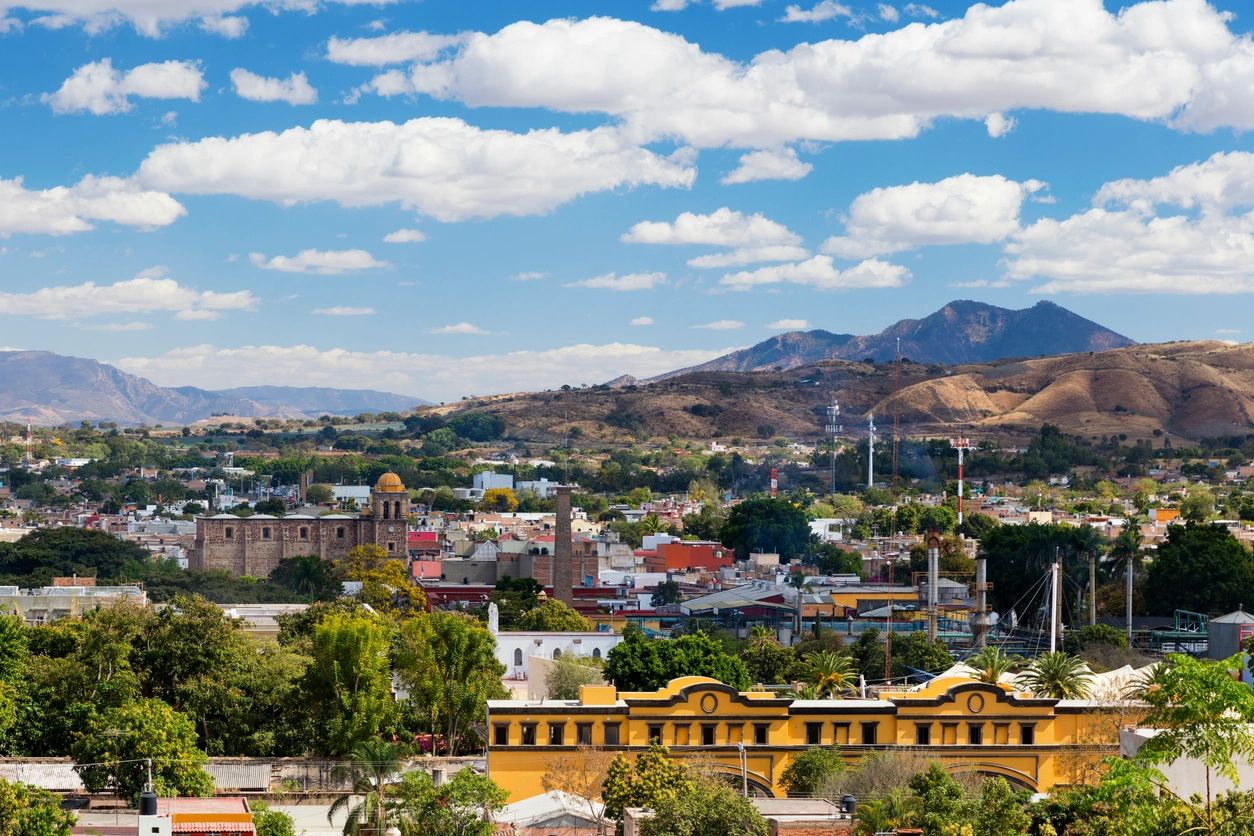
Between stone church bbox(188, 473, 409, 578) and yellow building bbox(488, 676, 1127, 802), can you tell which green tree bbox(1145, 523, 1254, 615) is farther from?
stone church bbox(188, 473, 409, 578)

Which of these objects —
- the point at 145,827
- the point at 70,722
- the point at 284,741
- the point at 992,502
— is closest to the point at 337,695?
the point at 284,741

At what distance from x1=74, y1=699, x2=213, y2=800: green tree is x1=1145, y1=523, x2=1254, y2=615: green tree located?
2144 inches

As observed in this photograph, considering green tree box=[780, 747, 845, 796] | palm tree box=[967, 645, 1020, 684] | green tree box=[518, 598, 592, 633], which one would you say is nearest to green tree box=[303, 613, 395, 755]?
green tree box=[780, 747, 845, 796]

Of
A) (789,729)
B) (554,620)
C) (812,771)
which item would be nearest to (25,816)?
(812,771)

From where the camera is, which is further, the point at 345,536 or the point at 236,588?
the point at 345,536

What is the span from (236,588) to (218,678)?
5260 cm

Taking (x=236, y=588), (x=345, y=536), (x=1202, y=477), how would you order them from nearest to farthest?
(x=236, y=588), (x=345, y=536), (x=1202, y=477)

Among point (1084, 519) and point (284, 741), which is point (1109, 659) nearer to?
point (284, 741)

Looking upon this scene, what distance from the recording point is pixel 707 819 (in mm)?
31781

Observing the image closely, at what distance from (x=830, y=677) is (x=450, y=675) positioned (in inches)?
341

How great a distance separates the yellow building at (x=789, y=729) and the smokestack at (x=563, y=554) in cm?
4699

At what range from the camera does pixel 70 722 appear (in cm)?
4391

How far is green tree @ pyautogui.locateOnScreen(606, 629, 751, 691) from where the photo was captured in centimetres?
5359

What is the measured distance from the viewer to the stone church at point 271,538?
119 metres
